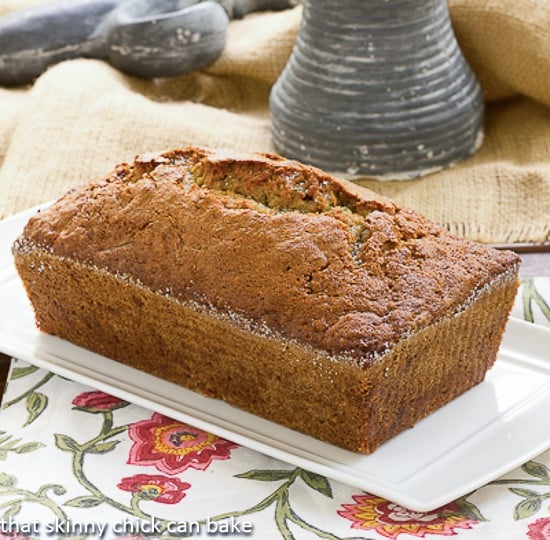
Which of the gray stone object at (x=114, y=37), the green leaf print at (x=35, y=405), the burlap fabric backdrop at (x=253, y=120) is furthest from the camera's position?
the gray stone object at (x=114, y=37)

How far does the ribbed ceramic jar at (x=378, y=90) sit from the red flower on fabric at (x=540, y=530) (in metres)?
1.20

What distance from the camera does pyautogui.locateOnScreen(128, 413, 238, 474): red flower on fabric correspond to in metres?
1.45

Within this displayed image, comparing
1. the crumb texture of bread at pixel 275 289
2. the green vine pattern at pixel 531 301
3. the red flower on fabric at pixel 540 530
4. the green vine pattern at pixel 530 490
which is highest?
the crumb texture of bread at pixel 275 289

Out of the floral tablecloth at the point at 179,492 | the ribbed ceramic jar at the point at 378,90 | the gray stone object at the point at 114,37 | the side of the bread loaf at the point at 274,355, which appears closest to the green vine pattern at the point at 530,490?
the floral tablecloth at the point at 179,492

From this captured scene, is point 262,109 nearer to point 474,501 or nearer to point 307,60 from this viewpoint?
point 307,60

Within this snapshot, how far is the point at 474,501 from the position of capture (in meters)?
1.36

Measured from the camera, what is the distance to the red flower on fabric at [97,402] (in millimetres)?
1582

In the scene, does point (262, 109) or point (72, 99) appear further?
point (262, 109)

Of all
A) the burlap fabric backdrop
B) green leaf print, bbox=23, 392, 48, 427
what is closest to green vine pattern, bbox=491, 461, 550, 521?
green leaf print, bbox=23, 392, 48, 427

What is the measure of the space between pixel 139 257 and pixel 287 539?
504 mm

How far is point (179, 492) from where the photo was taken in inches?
54.7

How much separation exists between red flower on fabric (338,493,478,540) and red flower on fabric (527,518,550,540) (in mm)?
68

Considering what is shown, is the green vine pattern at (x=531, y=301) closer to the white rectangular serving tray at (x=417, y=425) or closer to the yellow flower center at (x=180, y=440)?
the white rectangular serving tray at (x=417, y=425)

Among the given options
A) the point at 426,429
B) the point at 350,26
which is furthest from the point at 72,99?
the point at 426,429
